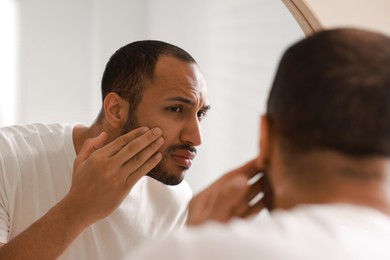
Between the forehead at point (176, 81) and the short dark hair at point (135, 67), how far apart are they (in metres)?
0.02

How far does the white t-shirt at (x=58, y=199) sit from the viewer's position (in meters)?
1.46

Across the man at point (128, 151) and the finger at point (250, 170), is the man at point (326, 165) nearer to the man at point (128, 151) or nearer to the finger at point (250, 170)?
the finger at point (250, 170)

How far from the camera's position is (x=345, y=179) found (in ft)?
2.09

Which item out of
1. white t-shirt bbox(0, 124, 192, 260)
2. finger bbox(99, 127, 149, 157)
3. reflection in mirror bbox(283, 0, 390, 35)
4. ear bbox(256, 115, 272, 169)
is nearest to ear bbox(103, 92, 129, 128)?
white t-shirt bbox(0, 124, 192, 260)

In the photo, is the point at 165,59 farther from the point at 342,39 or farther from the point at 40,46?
the point at 40,46

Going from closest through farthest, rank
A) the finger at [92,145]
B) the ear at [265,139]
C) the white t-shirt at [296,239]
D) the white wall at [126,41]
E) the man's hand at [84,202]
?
1. the white t-shirt at [296,239]
2. the ear at [265,139]
3. the man's hand at [84,202]
4. the finger at [92,145]
5. the white wall at [126,41]

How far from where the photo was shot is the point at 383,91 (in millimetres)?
633

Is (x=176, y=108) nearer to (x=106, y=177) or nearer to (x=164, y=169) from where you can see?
(x=164, y=169)

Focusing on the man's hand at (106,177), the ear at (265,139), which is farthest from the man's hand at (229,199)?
the man's hand at (106,177)

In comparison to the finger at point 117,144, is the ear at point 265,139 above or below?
above

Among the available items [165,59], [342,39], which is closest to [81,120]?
[165,59]

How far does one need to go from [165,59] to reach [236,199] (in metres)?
0.78

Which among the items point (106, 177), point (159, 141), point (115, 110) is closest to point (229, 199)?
point (106, 177)

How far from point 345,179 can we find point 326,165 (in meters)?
0.02
